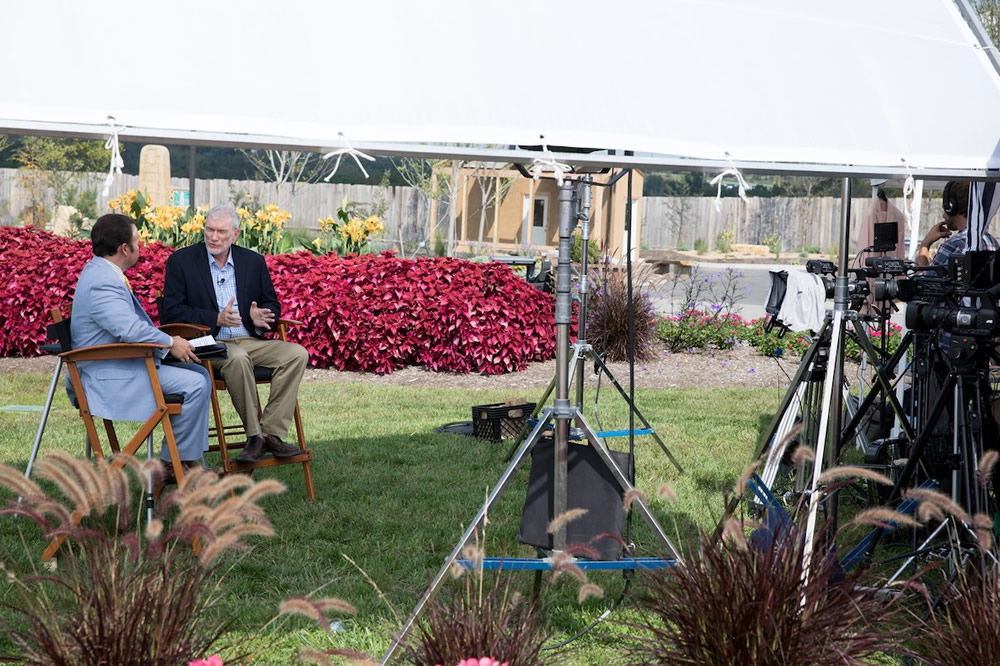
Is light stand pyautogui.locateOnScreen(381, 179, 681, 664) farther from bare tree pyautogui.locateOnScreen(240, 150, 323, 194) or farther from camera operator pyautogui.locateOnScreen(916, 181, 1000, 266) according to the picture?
bare tree pyautogui.locateOnScreen(240, 150, 323, 194)

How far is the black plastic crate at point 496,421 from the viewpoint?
679cm

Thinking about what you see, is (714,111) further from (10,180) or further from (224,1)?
(10,180)

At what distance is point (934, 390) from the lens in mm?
4590

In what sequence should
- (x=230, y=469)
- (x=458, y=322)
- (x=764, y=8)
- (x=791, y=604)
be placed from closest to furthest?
(x=791, y=604)
(x=764, y=8)
(x=230, y=469)
(x=458, y=322)

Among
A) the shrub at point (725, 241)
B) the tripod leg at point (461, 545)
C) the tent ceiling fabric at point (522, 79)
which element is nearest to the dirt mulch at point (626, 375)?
the tent ceiling fabric at point (522, 79)

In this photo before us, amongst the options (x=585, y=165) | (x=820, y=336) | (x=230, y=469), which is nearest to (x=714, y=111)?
(x=585, y=165)

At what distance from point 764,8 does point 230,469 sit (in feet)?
10.6

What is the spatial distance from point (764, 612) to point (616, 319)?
24.5 feet

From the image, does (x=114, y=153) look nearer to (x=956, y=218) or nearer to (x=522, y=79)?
(x=522, y=79)

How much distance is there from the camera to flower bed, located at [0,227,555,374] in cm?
938

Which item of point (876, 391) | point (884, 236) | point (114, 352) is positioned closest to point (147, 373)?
point (114, 352)

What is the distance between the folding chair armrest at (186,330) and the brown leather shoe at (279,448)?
64cm

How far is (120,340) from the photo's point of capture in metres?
4.73

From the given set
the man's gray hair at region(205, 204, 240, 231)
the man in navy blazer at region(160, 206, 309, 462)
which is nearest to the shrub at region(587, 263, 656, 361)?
the man in navy blazer at region(160, 206, 309, 462)
